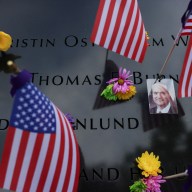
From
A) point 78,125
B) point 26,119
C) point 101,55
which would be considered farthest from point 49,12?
point 26,119

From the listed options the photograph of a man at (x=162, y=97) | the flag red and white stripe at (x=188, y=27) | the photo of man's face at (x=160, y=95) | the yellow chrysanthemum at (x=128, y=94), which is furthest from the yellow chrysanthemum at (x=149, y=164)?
the flag red and white stripe at (x=188, y=27)

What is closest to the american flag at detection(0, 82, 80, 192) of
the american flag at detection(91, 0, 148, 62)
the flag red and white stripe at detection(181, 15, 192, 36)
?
the american flag at detection(91, 0, 148, 62)

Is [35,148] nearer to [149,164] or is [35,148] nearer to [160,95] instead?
[149,164]

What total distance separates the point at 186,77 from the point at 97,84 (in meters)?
1.85

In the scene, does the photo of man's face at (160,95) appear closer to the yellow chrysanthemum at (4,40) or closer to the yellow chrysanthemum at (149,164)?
the yellow chrysanthemum at (149,164)

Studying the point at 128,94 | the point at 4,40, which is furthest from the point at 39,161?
the point at 128,94

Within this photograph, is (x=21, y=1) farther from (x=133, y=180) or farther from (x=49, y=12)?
(x=133, y=180)

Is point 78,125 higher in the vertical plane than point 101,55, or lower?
lower

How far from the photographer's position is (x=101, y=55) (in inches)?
315

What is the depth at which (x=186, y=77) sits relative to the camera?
6602 mm

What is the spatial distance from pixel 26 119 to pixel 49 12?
4.79 m

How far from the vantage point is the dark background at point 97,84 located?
6.52 m

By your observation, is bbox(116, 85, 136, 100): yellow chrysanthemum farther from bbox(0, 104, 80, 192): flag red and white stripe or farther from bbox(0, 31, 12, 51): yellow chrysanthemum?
bbox(0, 104, 80, 192): flag red and white stripe


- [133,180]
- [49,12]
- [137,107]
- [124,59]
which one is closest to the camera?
[133,180]
